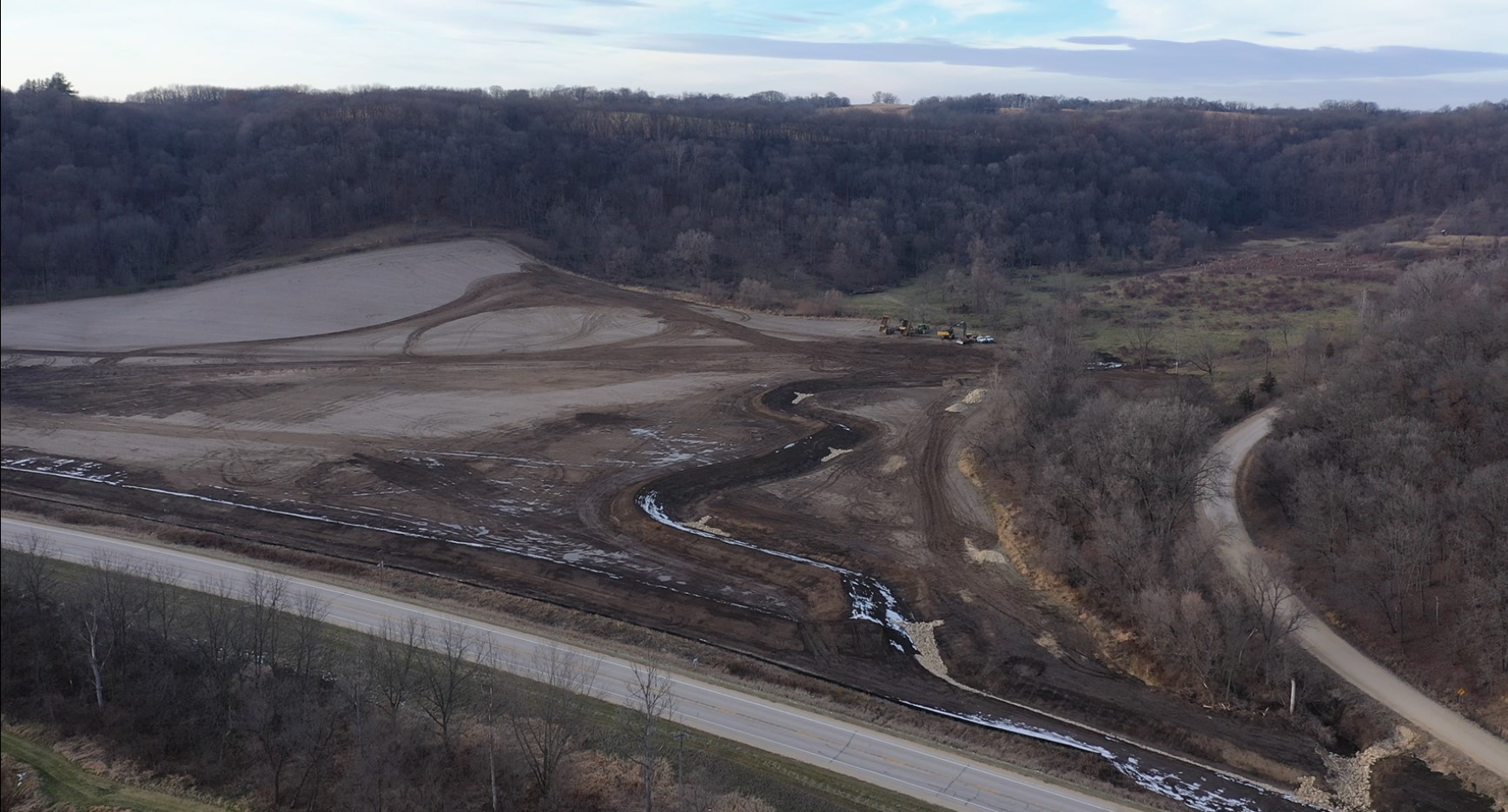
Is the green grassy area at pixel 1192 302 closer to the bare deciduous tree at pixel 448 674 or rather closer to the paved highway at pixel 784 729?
the paved highway at pixel 784 729

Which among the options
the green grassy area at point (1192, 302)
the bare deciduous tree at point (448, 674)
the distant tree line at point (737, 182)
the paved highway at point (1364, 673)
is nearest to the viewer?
the bare deciduous tree at point (448, 674)

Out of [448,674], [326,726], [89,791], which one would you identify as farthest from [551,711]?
[89,791]

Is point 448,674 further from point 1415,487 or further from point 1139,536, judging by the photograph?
point 1415,487

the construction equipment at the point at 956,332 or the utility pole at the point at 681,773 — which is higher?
the construction equipment at the point at 956,332

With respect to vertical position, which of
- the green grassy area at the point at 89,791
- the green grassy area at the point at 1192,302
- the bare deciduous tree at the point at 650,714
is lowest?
the green grassy area at the point at 89,791

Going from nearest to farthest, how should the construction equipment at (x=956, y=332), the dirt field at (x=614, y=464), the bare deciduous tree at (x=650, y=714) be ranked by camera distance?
1. the bare deciduous tree at (x=650, y=714)
2. the dirt field at (x=614, y=464)
3. the construction equipment at (x=956, y=332)

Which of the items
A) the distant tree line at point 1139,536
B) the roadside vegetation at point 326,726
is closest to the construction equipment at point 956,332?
the distant tree line at point 1139,536

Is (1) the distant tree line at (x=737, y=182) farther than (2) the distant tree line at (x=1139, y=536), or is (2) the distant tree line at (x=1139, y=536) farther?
(1) the distant tree line at (x=737, y=182)
